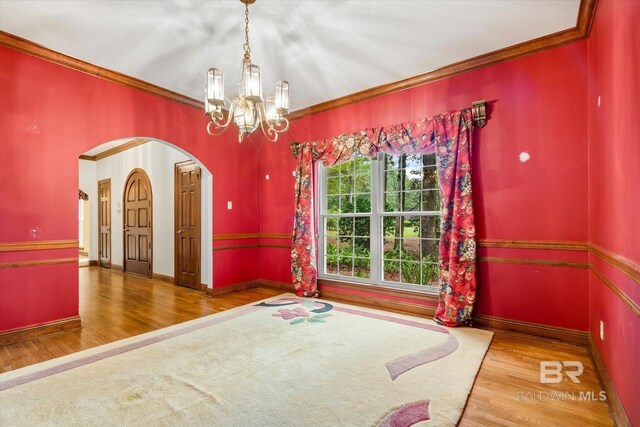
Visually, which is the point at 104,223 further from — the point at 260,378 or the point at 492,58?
the point at 492,58

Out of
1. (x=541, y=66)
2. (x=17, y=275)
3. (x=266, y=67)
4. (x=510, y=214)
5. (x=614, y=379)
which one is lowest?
(x=614, y=379)

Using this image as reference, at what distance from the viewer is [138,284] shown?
554cm

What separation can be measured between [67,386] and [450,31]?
4085mm

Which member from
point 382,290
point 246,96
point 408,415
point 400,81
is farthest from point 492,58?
point 408,415

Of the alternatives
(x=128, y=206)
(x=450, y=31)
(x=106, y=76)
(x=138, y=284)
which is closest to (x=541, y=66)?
(x=450, y=31)

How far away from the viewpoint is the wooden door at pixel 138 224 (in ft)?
20.6

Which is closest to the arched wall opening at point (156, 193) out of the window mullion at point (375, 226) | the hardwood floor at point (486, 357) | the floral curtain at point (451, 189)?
the hardwood floor at point (486, 357)

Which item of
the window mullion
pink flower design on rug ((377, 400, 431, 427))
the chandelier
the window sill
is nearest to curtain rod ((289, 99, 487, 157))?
the window mullion

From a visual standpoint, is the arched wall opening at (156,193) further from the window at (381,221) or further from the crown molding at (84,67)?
the window at (381,221)

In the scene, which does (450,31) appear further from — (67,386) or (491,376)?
(67,386)

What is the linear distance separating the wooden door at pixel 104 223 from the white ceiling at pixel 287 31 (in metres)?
4.94

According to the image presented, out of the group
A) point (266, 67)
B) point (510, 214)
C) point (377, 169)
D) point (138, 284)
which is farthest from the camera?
point (138, 284)

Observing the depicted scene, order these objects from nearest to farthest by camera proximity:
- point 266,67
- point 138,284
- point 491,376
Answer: point 491,376 < point 266,67 < point 138,284

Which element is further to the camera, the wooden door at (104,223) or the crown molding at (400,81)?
the wooden door at (104,223)
